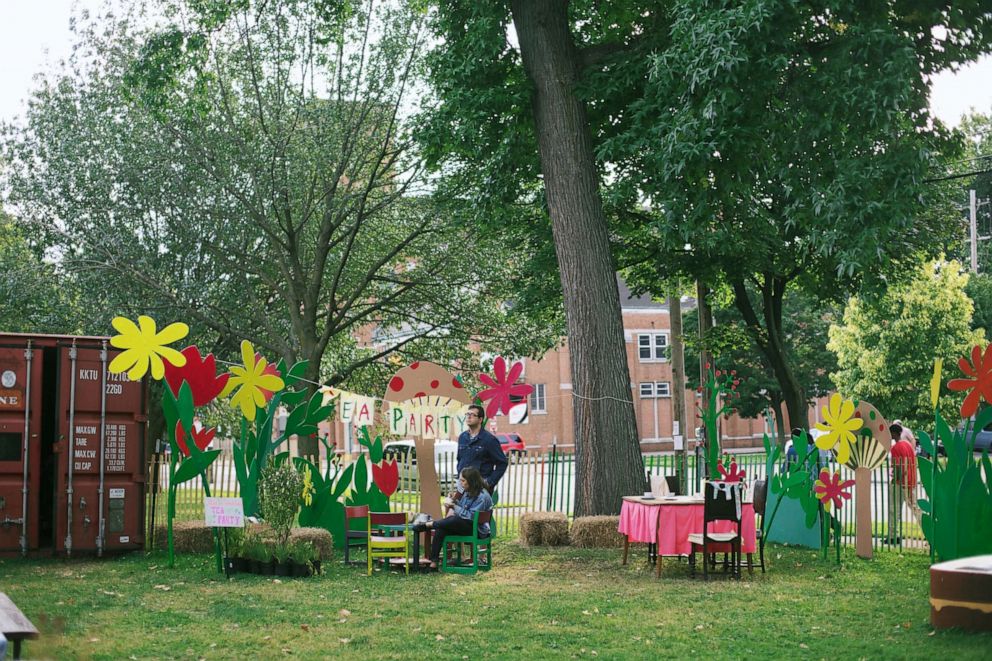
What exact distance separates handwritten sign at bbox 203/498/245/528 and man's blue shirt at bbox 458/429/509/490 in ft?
9.44

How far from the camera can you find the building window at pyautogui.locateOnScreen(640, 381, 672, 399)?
61188mm

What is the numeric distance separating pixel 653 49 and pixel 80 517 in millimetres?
10384

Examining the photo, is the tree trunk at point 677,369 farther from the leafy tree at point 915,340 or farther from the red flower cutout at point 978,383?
the leafy tree at point 915,340

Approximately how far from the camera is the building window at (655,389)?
61.2 meters

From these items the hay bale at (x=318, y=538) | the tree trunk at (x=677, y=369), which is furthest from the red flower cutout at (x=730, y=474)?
the tree trunk at (x=677, y=369)

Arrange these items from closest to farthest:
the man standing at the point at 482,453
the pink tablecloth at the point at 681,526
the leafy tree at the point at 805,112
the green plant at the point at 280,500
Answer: the pink tablecloth at the point at 681,526
the green plant at the point at 280,500
the leafy tree at the point at 805,112
the man standing at the point at 482,453

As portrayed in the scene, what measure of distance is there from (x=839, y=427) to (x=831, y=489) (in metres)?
0.81

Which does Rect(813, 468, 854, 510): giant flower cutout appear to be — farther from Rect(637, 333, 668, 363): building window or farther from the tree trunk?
Rect(637, 333, 668, 363): building window

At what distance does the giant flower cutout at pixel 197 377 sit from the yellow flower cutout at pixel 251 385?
0.43ft

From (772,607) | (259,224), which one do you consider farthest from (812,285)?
(772,607)

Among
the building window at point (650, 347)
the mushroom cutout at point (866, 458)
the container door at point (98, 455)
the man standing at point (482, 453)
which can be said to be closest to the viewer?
the man standing at point (482, 453)

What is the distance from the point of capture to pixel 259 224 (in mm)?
22391

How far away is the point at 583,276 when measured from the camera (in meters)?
16.1

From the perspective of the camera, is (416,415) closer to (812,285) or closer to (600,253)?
(600,253)
